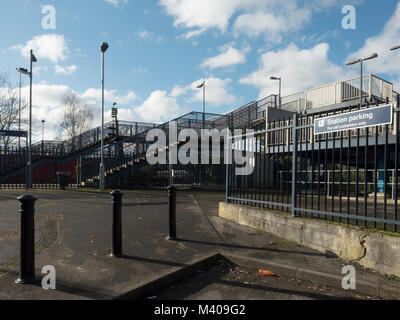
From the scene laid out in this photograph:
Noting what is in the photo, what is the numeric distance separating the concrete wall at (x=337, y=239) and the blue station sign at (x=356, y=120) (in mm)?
1610

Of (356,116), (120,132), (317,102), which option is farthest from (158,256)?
(317,102)

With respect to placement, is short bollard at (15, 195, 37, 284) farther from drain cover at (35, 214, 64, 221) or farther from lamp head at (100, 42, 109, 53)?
lamp head at (100, 42, 109, 53)

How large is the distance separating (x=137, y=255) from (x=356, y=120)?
13.4 ft

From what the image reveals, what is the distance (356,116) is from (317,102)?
22.1 m

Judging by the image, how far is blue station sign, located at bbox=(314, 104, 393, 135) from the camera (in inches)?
167

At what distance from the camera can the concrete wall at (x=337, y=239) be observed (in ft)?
13.3

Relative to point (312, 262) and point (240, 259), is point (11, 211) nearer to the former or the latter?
point (240, 259)

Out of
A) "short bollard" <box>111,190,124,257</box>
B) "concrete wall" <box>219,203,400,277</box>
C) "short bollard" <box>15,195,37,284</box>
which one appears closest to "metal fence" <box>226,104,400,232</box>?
"concrete wall" <box>219,203,400,277</box>

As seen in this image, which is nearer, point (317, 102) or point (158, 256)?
point (158, 256)

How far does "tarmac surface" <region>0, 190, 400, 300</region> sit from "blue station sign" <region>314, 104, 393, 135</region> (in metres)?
2.13

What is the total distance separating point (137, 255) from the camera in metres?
4.77

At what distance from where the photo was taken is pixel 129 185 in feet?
56.6
